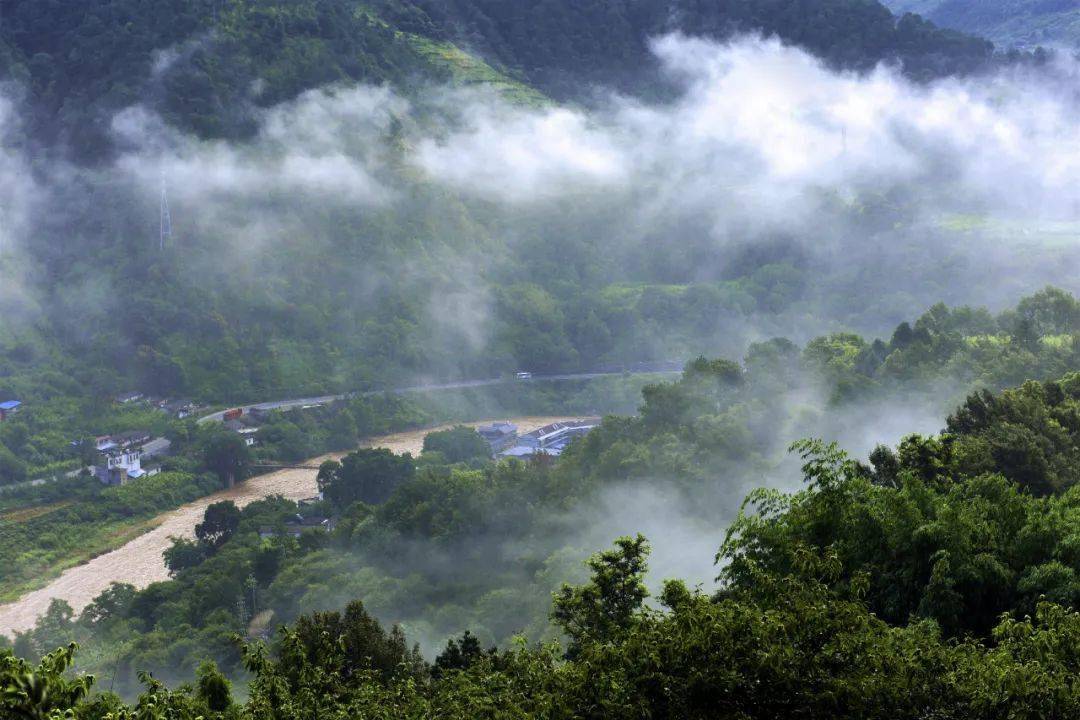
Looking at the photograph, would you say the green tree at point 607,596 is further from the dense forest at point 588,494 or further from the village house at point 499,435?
the village house at point 499,435

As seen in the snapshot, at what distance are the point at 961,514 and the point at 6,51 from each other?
67.9 metres

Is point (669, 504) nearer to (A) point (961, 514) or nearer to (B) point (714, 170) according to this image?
(A) point (961, 514)

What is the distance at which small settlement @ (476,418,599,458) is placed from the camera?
4807cm

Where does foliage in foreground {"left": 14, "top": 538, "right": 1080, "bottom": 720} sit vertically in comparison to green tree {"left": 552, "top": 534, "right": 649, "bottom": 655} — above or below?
below

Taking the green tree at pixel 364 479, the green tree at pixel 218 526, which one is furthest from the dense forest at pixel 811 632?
the green tree at pixel 364 479

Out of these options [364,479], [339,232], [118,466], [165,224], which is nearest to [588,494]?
[364,479]

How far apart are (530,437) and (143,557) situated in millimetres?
16174

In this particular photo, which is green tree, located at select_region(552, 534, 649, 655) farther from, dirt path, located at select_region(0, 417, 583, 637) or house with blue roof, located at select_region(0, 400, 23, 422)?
house with blue roof, located at select_region(0, 400, 23, 422)

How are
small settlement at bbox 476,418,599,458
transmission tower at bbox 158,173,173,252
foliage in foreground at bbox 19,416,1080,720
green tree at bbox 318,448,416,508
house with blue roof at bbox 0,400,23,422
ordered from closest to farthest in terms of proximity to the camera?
foliage in foreground at bbox 19,416,1080,720 → green tree at bbox 318,448,416,508 → small settlement at bbox 476,418,599,458 → house with blue roof at bbox 0,400,23,422 → transmission tower at bbox 158,173,173,252

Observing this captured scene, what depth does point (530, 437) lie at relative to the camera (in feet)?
167

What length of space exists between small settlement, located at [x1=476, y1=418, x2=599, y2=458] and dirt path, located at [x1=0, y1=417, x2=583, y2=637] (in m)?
3.09

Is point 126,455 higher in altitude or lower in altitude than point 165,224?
lower

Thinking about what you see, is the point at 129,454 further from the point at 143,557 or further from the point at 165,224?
the point at 165,224

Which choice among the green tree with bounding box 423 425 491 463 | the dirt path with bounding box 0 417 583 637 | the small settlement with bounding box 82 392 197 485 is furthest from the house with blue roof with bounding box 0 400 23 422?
the green tree with bounding box 423 425 491 463
